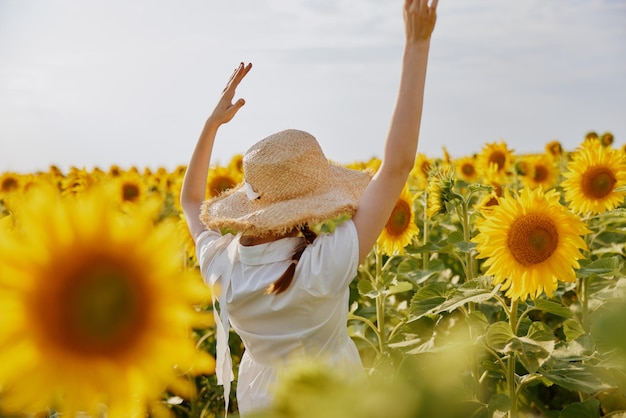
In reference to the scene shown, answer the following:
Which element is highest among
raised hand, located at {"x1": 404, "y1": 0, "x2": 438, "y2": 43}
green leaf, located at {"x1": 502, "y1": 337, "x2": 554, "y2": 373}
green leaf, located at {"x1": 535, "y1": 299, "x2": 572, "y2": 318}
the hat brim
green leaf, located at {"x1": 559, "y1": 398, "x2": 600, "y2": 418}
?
raised hand, located at {"x1": 404, "y1": 0, "x2": 438, "y2": 43}

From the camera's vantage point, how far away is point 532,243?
7.61 feet

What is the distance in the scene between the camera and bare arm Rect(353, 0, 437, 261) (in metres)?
1.58

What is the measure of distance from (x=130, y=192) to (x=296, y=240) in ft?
14.5

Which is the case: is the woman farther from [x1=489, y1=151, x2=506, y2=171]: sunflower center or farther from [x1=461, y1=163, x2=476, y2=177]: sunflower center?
[x1=461, y1=163, x2=476, y2=177]: sunflower center

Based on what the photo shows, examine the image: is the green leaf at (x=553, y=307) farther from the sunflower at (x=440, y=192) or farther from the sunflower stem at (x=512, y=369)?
the sunflower at (x=440, y=192)

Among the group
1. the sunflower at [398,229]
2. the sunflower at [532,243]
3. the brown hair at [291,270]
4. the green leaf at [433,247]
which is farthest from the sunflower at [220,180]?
the brown hair at [291,270]

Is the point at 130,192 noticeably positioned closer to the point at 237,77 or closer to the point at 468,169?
the point at 468,169

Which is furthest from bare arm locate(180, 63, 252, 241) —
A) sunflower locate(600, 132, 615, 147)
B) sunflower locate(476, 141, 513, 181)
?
sunflower locate(600, 132, 615, 147)

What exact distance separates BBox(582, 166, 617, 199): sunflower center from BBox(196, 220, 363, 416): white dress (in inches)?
82.6

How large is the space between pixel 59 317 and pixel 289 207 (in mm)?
1370

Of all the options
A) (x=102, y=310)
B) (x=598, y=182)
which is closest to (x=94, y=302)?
(x=102, y=310)

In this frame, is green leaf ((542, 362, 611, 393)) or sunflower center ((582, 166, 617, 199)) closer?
green leaf ((542, 362, 611, 393))

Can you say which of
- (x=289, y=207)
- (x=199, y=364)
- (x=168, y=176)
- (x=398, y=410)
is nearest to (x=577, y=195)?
(x=289, y=207)

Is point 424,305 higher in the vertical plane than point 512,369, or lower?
higher
